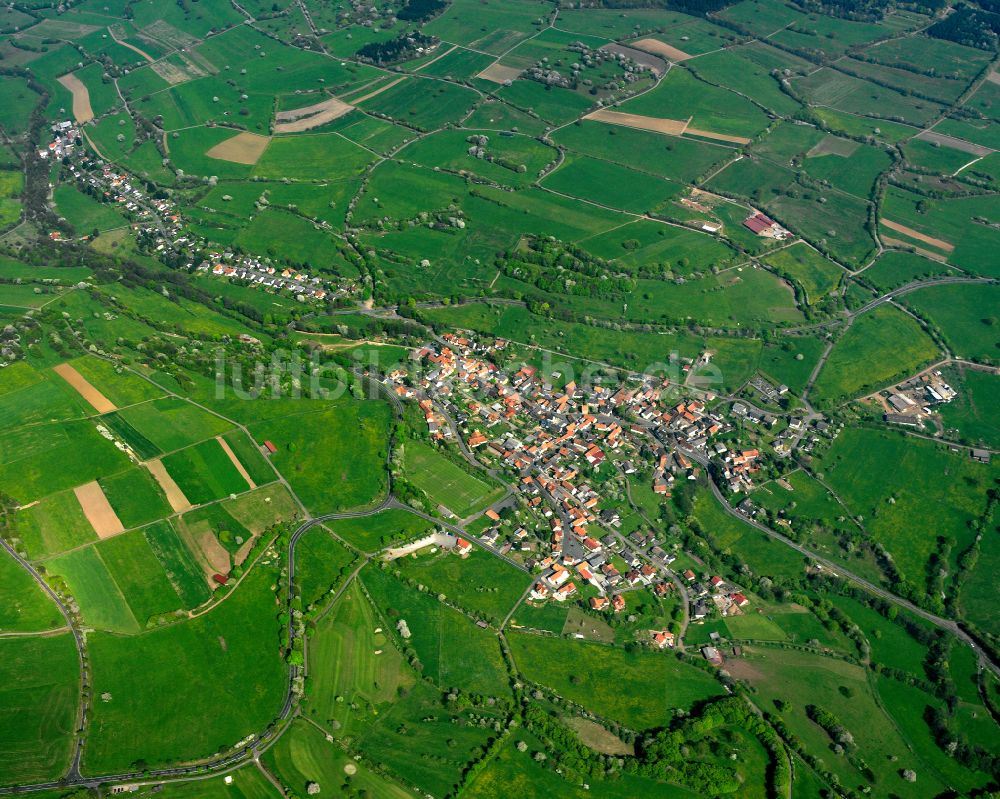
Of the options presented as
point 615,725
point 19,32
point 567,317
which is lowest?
point 615,725

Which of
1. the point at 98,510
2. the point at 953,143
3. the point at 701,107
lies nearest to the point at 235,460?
the point at 98,510

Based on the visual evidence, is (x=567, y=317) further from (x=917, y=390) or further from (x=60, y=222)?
(x=60, y=222)

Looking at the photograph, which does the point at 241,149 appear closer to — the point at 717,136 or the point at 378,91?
the point at 378,91

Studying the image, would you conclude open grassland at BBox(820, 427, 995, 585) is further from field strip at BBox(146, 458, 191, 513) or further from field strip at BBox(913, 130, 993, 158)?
field strip at BBox(913, 130, 993, 158)

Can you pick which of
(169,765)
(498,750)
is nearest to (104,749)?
(169,765)

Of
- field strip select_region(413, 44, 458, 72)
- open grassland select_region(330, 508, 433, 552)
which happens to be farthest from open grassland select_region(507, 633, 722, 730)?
field strip select_region(413, 44, 458, 72)

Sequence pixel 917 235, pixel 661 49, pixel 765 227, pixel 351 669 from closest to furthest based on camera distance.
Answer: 1. pixel 351 669
2. pixel 765 227
3. pixel 917 235
4. pixel 661 49
